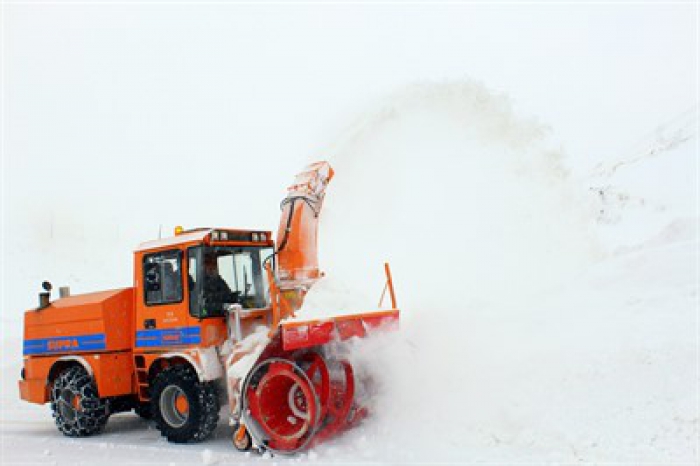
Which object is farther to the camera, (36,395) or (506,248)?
(506,248)

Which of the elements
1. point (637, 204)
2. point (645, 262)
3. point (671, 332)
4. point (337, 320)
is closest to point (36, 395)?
point (337, 320)

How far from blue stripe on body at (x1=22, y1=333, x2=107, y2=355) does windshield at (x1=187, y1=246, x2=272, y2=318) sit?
5.55 ft

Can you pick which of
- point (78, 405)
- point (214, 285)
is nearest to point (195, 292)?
point (214, 285)

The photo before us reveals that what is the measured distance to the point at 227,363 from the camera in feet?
21.0

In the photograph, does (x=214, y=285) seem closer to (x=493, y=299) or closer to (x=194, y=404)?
(x=194, y=404)

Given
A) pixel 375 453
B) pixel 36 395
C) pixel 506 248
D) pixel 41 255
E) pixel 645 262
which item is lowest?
pixel 375 453

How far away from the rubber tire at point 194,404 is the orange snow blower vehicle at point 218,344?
13 mm

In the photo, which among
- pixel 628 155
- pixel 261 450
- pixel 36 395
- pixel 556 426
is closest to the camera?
pixel 556 426

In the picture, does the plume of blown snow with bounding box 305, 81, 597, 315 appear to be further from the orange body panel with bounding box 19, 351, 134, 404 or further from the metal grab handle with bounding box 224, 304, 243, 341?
the metal grab handle with bounding box 224, 304, 243, 341

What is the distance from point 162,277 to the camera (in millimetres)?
7180

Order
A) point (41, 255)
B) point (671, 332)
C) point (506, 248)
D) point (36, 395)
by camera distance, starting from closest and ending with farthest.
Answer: point (671, 332)
point (36, 395)
point (506, 248)
point (41, 255)

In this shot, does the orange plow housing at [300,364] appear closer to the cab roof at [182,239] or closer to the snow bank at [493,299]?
the snow bank at [493,299]

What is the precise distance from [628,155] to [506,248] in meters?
18.4

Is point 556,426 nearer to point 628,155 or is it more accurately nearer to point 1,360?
point 1,360
